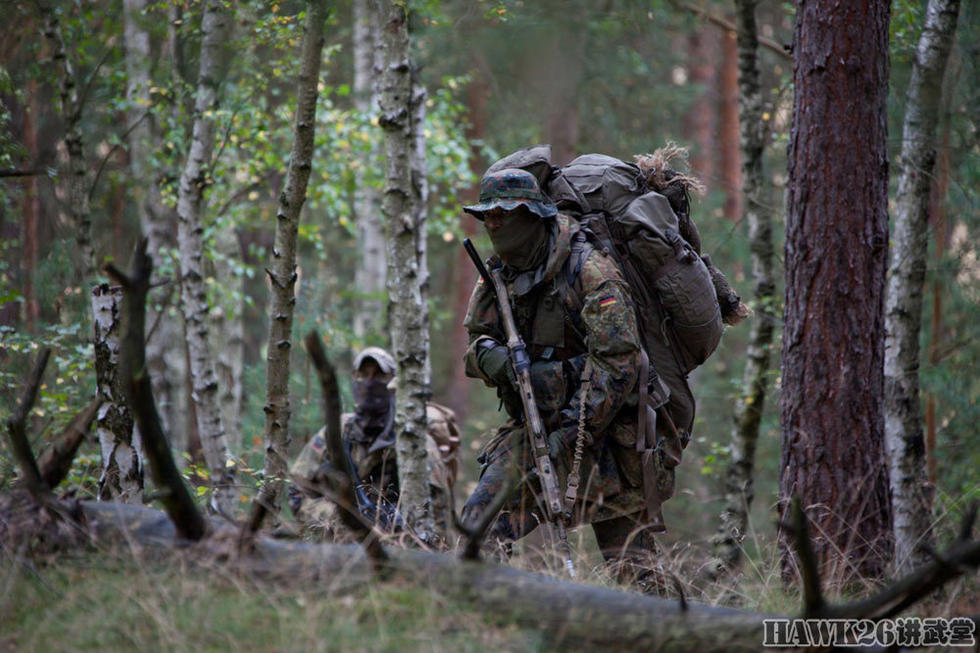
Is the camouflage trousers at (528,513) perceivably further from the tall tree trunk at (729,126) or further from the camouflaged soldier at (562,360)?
the tall tree trunk at (729,126)

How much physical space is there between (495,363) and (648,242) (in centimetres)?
104

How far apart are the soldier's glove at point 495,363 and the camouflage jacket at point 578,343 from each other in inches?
1.6

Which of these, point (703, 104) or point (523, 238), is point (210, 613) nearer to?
point (523, 238)

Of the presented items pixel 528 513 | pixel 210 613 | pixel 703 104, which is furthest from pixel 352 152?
pixel 210 613

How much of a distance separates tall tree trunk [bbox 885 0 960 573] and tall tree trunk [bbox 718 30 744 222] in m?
7.95

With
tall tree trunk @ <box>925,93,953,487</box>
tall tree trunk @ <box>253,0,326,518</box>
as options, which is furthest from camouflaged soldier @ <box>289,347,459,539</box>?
tall tree trunk @ <box>925,93,953,487</box>

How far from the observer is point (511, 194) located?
4738mm

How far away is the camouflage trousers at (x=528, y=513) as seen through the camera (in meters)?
4.56

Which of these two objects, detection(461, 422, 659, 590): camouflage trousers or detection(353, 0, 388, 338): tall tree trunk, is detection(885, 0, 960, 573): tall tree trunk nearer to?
detection(461, 422, 659, 590): camouflage trousers

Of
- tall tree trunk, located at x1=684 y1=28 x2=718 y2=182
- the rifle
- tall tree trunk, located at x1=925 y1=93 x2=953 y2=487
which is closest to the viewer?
the rifle

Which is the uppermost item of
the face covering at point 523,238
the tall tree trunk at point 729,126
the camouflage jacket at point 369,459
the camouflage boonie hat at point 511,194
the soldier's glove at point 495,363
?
the tall tree trunk at point 729,126

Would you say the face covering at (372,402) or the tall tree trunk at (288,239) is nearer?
the tall tree trunk at (288,239)

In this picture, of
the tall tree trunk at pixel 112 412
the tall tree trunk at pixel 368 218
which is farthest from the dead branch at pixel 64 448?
the tall tree trunk at pixel 368 218

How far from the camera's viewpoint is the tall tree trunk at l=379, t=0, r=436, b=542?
19.9 ft
